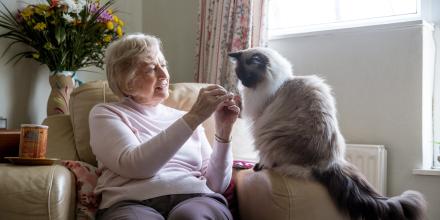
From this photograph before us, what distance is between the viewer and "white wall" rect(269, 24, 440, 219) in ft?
6.79

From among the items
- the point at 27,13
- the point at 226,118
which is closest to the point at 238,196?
the point at 226,118

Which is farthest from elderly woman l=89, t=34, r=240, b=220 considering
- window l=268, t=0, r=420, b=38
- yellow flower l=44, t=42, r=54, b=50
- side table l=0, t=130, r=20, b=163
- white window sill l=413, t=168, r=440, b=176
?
window l=268, t=0, r=420, b=38

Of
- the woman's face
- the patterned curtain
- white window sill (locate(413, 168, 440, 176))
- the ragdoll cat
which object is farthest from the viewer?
the patterned curtain

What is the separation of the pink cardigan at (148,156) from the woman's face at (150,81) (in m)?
0.05

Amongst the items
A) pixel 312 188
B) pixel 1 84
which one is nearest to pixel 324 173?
pixel 312 188

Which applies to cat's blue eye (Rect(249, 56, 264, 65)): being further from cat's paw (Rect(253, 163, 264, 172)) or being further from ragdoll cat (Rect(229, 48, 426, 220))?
cat's paw (Rect(253, 163, 264, 172))

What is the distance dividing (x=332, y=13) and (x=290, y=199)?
1.65m

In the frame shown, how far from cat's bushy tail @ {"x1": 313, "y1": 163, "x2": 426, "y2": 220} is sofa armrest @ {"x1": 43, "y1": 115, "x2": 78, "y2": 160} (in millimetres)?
959

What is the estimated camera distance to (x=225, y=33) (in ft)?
8.24

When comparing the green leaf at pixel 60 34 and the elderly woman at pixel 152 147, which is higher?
the green leaf at pixel 60 34

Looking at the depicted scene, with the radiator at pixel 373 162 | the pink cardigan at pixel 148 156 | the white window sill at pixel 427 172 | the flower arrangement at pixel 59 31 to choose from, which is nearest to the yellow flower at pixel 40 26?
the flower arrangement at pixel 59 31

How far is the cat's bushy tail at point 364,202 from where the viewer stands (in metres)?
1.21

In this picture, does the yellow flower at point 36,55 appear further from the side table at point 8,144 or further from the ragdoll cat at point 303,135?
the ragdoll cat at point 303,135

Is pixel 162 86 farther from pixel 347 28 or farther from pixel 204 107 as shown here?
pixel 347 28
